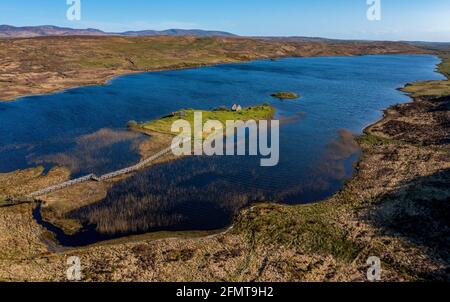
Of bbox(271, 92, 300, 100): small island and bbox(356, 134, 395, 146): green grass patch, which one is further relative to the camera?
bbox(271, 92, 300, 100): small island

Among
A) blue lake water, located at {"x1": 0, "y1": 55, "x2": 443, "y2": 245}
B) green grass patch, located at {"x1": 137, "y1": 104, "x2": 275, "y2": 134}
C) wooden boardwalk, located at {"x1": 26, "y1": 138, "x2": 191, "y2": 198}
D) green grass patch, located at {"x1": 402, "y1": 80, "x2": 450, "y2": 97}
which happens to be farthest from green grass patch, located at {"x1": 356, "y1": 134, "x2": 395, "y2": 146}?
green grass patch, located at {"x1": 402, "y1": 80, "x2": 450, "y2": 97}

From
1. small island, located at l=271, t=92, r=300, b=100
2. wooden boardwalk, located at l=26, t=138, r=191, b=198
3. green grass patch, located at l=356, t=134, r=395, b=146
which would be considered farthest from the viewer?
small island, located at l=271, t=92, r=300, b=100

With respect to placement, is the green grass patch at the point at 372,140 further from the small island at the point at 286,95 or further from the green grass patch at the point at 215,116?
the small island at the point at 286,95

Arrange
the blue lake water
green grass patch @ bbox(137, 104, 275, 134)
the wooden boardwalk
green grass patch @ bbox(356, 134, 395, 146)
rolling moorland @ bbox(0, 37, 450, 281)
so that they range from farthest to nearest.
Result: green grass patch @ bbox(137, 104, 275, 134), green grass patch @ bbox(356, 134, 395, 146), the blue lake water, the wooden boardwalk, rolling moorland @ bbox(0, 37, 450, 281)

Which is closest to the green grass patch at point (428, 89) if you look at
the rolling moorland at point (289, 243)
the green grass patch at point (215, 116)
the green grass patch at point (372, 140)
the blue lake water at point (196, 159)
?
the blue lake water at point (196, 159)

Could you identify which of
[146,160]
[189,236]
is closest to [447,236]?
[189,236]

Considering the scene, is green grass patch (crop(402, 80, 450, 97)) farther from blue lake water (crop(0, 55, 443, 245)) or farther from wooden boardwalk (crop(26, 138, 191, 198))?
wooden boardwalk (crop(26, 138, 191, 198))

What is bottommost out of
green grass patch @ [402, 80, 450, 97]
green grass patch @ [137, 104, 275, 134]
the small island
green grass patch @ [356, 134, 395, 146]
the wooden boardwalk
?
the wooden boardwalk
